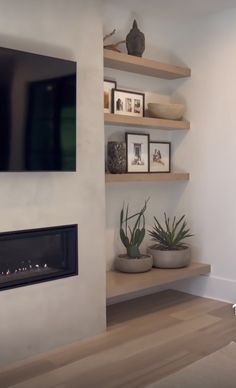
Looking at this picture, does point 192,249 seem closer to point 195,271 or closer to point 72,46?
point 195,271

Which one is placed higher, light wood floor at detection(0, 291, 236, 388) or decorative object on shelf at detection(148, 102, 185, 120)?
decorative object on shelf at detection(148, 102, 185, 120)

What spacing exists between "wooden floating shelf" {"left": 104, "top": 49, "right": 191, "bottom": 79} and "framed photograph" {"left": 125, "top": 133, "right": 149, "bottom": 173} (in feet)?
1.77

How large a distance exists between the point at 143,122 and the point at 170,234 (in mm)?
995

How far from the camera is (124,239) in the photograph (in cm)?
388

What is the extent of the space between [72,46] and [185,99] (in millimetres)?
1532

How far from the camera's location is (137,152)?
4.04 m

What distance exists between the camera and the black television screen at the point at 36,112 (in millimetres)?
2658

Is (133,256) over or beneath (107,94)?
beneath

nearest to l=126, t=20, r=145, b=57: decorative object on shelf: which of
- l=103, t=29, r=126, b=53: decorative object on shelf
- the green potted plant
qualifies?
l=103, t=29, r=126, b=53: decorative object on shelf

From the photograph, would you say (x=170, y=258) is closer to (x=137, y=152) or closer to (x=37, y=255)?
(x=137, y=152)

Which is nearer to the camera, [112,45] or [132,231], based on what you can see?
[112,45]

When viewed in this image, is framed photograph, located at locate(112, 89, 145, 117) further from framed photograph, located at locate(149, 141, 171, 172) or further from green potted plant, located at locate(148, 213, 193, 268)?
green potted plant, located at locate(148, 213, 193, 268)

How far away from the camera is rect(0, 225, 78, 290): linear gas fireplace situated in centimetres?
285

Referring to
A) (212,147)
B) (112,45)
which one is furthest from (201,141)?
(112,45)
